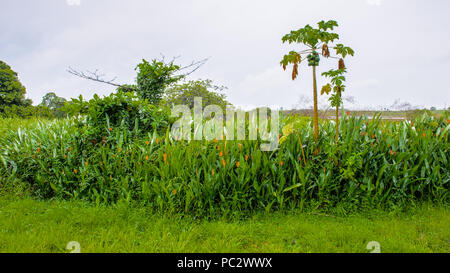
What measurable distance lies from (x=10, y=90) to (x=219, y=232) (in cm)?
1815

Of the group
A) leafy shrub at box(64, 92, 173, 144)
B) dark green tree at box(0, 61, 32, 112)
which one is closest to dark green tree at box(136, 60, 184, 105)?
leafy shrub at box(64, 92, 173, 144)

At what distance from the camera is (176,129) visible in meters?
4.06

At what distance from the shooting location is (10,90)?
50.1 ft

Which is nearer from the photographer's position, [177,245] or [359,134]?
[177,245]

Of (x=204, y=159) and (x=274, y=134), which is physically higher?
(x=274, y=134)

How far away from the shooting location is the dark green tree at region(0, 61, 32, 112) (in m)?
14.9

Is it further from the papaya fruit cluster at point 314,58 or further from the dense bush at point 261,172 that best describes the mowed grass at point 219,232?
the papaya fruit cluster at point 314,58

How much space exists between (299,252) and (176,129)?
2.50 metres

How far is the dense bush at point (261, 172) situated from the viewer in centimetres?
316

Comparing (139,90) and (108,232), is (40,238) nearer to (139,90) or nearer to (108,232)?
(108,232)

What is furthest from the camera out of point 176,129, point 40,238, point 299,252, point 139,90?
point 139,90

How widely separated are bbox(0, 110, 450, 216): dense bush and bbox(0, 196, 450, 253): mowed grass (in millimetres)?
217

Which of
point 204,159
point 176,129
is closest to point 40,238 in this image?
point 204,159
